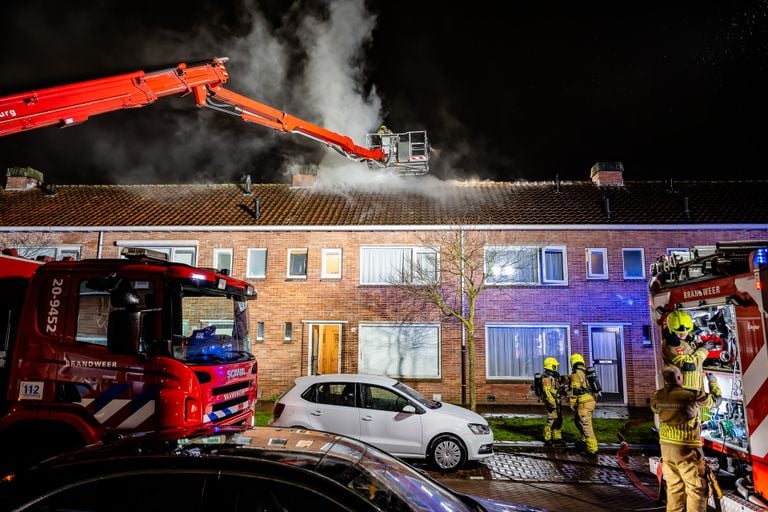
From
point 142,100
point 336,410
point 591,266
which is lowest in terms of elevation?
point 336,410

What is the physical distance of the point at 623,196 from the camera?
17.8 m

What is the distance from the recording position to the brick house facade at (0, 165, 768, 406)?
14680 millimetres

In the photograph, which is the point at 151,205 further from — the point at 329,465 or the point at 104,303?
the point at 329,465

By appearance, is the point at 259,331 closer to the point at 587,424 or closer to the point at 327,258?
the point at 327,258

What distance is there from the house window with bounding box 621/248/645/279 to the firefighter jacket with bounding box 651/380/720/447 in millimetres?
10964

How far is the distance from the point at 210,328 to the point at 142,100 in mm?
5092

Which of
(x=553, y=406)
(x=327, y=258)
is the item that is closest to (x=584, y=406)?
(x=553, y=406)

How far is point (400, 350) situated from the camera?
15.0 metres

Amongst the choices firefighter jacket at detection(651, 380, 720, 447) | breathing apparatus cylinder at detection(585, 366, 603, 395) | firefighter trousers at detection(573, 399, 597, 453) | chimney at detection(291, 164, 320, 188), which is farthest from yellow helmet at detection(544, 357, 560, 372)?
chimney at detection(291, 164, 320, 188)

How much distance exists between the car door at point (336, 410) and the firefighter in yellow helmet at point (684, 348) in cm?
486

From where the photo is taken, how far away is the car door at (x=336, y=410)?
7.71 m

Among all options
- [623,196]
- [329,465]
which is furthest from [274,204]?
[329,465]

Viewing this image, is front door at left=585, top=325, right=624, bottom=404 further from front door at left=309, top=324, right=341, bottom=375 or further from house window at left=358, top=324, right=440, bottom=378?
front door at left=309, top=324, right=341, bottom=375

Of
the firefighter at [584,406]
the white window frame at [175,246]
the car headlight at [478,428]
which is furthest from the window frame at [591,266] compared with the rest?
the white window frame at [175,246]
